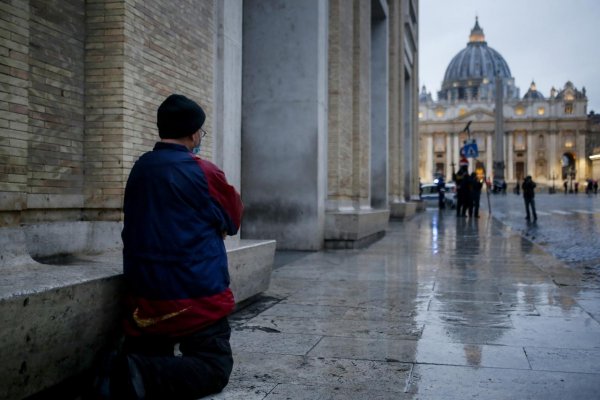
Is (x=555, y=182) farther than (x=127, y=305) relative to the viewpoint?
Yes

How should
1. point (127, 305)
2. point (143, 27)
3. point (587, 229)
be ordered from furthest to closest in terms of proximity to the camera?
point (587, 229)
point (143, 27)
point (127, 305)

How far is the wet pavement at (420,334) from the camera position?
12.6ft

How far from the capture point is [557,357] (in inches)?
175

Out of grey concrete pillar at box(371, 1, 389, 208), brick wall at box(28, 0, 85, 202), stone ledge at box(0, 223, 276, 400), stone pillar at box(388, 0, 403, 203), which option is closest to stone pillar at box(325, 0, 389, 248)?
grey concrete pillar at box(371, 1, 389, 208)

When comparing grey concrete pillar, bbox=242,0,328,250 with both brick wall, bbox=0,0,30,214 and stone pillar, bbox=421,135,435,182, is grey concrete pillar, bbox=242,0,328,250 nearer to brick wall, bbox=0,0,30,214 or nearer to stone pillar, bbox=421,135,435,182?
brick wall, bbox=0,0,30,214

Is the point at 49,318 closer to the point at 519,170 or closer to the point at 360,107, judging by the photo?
the point at 360,107

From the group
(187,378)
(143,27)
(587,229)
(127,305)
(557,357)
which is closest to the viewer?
(187,378)

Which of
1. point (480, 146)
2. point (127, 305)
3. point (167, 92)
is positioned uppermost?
point (480, 146)

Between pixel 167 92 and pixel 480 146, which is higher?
pixel 480 146

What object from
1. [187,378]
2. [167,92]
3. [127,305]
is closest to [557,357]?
[187,378]

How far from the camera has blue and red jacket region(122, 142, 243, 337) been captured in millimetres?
3461

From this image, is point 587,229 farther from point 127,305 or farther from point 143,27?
point 127,305

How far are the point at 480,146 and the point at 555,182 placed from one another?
48.5ft

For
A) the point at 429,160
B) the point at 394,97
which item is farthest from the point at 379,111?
the point at 429,160
